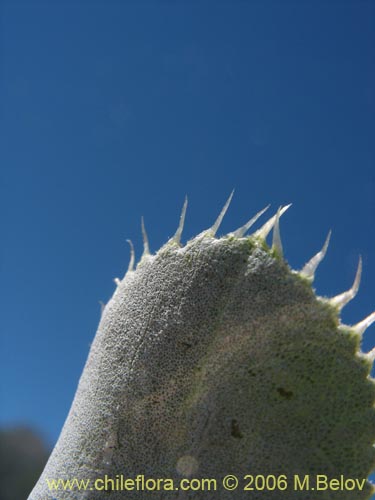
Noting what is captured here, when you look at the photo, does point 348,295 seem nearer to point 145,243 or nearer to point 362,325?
point 362,325

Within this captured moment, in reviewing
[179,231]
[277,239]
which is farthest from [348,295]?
[179,231]

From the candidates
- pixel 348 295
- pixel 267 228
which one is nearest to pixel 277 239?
pixel 267 228

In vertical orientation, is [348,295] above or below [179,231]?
below

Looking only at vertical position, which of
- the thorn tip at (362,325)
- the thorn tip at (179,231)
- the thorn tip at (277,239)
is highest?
the thorn tip at (179,231)

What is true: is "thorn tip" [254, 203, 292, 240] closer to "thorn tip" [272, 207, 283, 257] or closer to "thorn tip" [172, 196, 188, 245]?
"thorn tip" [272, 207, 283, 257]

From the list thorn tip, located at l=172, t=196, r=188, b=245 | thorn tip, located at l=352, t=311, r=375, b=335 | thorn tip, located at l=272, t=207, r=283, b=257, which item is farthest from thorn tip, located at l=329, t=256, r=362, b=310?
thorn tip, located at l=172, t=196, r=188, b=245

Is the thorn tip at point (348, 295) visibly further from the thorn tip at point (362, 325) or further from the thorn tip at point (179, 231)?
the thorn tip at point (179, 231)

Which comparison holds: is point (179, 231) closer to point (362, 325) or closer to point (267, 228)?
point (267, 228)

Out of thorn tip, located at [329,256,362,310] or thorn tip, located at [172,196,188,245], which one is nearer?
thorn tip, located at [329,256,362,310]

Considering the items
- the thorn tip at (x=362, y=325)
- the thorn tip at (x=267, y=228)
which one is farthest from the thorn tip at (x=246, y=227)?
the thorn tip at (x=362, y=325)

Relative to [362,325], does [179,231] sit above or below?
above

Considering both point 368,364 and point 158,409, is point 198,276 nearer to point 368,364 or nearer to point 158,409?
point 158,409
